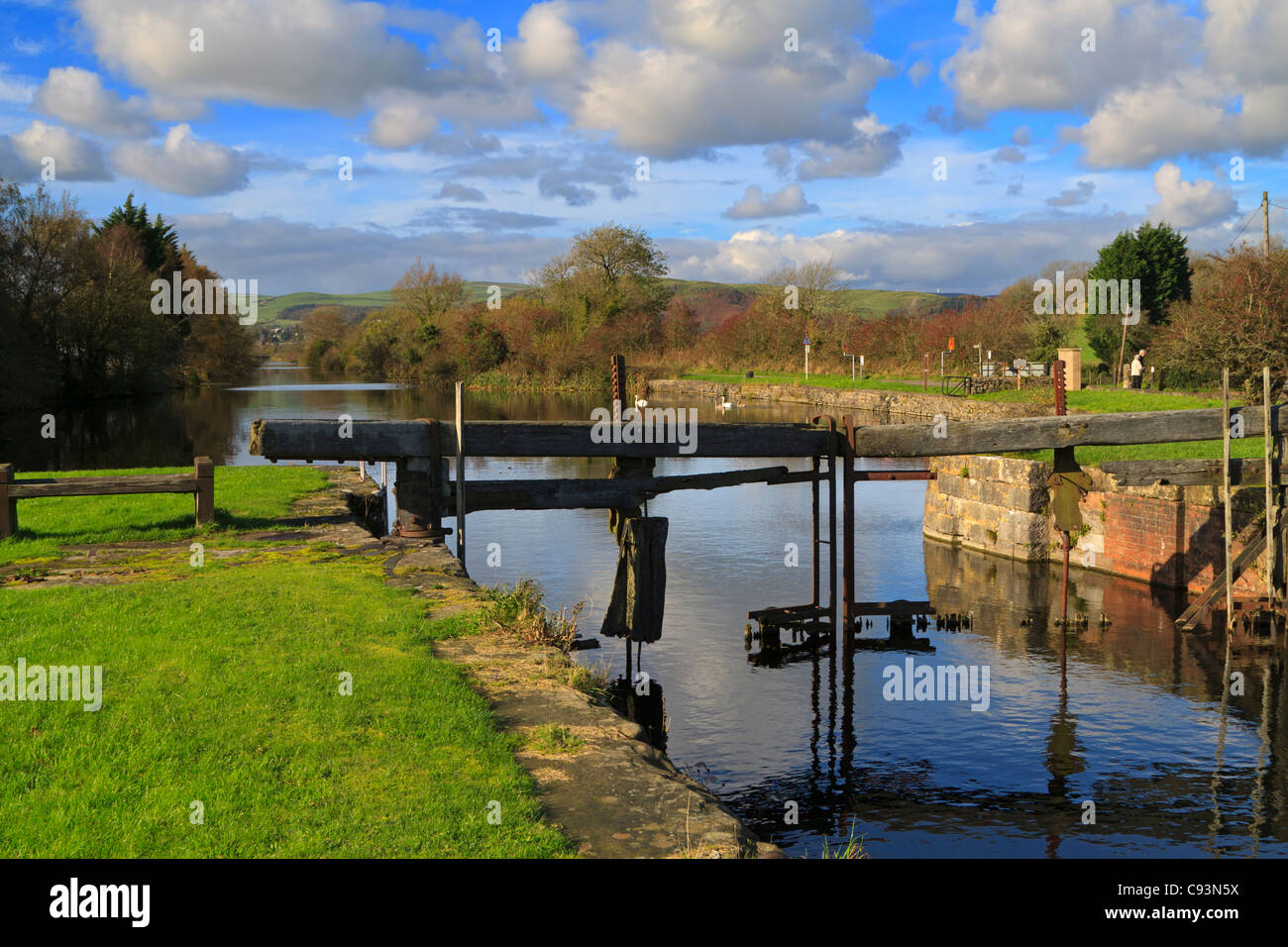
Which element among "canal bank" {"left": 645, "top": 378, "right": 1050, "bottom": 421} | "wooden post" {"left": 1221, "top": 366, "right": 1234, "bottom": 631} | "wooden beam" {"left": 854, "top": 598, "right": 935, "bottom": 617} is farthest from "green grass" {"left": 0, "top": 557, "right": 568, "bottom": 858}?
"canal bank" {"left": 645, "top": 378, "right": 1050, "bottom": 421}

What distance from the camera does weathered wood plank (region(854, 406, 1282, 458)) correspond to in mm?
14578

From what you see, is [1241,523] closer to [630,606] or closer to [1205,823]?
[1205,823]

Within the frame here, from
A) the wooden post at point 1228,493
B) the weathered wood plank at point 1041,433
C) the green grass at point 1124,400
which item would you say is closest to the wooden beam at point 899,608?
the weathered wood plank at point 1041,433

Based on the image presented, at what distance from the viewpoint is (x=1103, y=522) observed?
65.7 feet

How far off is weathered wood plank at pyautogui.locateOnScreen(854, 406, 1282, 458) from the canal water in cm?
316

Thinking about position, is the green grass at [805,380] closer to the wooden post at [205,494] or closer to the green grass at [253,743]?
the wooden post at [205,494]

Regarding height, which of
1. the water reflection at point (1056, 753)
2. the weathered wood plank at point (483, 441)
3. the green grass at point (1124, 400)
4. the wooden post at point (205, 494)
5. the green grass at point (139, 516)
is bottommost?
the water reflection at point (1056, 753)

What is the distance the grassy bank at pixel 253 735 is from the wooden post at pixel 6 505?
330 cm

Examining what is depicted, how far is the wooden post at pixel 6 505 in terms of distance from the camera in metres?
12.6

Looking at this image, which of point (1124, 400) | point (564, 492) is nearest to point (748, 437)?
point (564, 492)

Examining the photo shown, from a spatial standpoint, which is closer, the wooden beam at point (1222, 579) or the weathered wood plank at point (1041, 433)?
the weathered wood plank at point (1041, 433)

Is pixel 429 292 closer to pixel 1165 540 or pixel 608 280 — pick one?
pixel 608 280

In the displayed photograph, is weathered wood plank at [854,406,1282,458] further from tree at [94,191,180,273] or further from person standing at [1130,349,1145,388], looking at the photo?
tree at [94,191,180,273]

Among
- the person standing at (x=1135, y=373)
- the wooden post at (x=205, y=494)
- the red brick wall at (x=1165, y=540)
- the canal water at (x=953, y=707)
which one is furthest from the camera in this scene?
the person standing at (x=1135, y=373)
